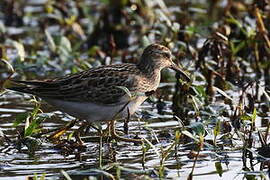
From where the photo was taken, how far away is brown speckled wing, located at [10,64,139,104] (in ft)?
25.5

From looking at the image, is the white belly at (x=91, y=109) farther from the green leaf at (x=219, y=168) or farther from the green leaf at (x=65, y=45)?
the green leaf at (x=65, y=45)

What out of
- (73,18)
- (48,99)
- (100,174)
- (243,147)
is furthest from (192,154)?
(73,18)

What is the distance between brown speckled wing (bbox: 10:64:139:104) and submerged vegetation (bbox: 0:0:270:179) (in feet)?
0.85

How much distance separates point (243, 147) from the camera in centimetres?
736

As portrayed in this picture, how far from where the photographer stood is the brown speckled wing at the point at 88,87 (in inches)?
306

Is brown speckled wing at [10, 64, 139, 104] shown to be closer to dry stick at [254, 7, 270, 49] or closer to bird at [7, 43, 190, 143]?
bird at [7, 43, 190, 143]

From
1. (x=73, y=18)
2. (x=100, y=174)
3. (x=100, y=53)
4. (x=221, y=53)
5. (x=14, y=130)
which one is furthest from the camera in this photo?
(x=73, y=18)

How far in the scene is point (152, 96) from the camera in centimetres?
916

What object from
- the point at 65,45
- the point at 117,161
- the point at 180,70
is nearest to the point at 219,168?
the point at 117,161

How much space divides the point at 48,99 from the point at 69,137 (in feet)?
1.60

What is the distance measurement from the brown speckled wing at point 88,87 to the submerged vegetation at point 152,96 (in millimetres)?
Result: 258

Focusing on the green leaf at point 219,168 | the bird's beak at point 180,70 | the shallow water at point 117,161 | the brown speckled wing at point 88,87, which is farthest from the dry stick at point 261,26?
the green leaf at point 219,168

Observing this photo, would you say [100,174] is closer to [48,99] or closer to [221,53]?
[48,99]

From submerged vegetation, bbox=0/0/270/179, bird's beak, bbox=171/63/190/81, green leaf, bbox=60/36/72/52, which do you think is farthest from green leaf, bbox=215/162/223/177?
green leaf, bbox=60/36/72/52
